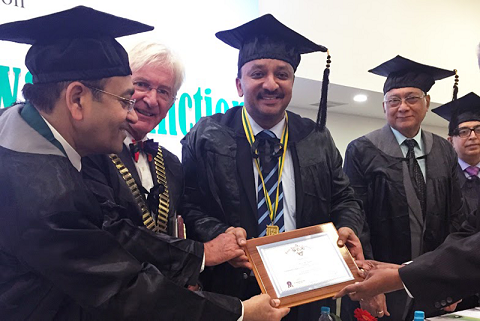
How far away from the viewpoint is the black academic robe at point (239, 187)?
2.27 m

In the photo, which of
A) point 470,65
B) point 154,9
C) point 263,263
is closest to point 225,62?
point 154,9

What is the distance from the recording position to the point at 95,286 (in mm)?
1353

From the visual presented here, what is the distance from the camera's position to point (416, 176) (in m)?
3.18

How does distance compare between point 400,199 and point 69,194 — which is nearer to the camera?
point 69,194

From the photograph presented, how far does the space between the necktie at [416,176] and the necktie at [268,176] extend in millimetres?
1295

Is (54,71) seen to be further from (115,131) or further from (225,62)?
(225,62)

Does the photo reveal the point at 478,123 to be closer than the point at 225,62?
Yes

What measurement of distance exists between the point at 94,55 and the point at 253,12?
3.34 meters

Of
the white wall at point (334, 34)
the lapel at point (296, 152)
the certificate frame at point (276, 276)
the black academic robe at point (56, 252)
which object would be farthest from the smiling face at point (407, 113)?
the black academic robe at point (56, 252)

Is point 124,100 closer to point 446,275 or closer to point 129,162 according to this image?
point 129,162

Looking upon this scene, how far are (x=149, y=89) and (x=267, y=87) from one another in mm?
606

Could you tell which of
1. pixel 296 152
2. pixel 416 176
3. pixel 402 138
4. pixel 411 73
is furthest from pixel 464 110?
→ pixel 296 152

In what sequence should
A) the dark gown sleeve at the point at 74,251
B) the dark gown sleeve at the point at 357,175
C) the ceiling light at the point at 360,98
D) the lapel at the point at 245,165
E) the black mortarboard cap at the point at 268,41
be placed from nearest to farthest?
the dark gown sleeve at the point at 74,251 → the lapel at the point at 245,165 → the black mortarboard cap at the point at 268,41 → the dark gown sleeve at the point at 357,175 → the ceiling light at the point at 360,98

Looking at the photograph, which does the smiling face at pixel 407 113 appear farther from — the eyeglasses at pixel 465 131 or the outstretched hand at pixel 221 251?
the outstretched hand at pixel 221 251
